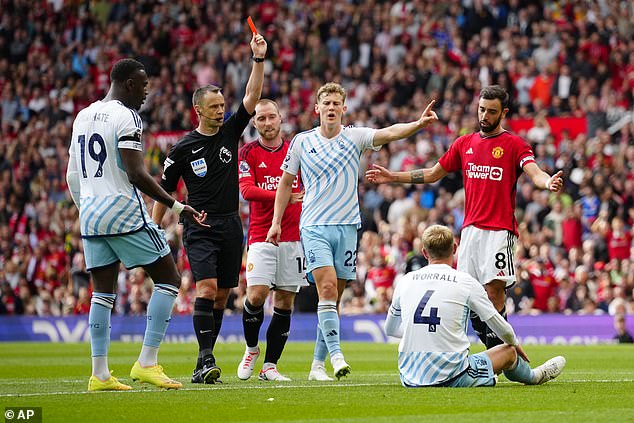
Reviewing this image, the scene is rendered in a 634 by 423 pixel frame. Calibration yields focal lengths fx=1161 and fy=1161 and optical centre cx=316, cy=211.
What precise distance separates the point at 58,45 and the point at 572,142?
56.4ft

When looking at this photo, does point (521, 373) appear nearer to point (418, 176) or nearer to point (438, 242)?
point (438, 242)

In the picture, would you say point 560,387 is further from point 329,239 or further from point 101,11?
point 101,11

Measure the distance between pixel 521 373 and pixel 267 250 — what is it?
3.12m

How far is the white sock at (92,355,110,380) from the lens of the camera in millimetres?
9586

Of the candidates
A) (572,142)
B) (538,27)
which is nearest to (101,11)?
(538,27)

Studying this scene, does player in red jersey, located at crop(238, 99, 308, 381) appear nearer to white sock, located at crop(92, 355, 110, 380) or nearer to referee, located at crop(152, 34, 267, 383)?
referee, located at crop(152, 34, 267, 383)

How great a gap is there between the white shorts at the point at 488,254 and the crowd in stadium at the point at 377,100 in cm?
977

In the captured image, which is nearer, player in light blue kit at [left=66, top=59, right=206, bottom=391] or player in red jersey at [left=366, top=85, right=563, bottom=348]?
player in light blue kit at [left=66, top=59, right=206, bottom=391]

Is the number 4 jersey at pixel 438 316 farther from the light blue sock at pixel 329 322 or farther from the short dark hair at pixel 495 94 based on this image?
the short dark hair at pixel 495 94

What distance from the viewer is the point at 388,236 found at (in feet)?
78.5

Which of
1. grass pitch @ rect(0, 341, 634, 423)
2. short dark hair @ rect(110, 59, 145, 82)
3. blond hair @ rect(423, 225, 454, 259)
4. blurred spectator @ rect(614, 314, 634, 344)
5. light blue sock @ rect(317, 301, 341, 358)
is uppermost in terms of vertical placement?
short dark hair @ rect(110, 59, 145, 82)

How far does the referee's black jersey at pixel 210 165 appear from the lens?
10961 millimetres

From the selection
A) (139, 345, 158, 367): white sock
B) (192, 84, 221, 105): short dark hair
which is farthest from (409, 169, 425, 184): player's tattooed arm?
(139, 345, 158, 367): white sock

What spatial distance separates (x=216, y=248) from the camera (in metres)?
10.9
